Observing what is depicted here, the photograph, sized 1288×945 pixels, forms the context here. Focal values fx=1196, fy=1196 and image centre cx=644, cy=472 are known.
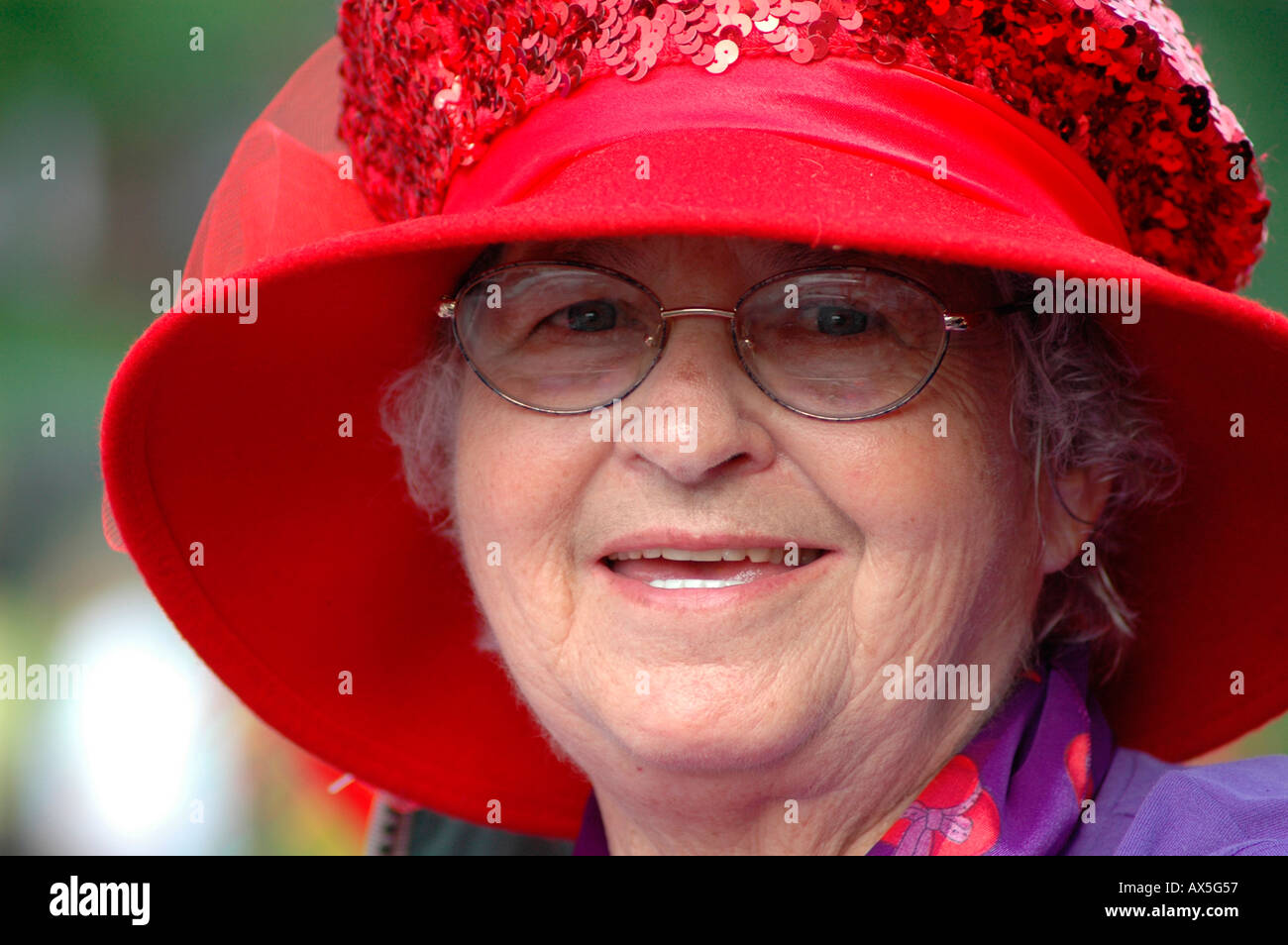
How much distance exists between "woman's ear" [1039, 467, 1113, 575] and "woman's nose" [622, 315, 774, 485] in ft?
1.62

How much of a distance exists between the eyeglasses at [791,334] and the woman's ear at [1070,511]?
355mm

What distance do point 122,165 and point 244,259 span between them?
3.58 metres

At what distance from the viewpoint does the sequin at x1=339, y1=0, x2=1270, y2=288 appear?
1423 mm

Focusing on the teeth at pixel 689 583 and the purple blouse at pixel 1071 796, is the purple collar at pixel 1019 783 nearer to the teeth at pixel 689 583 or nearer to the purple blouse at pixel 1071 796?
the purple blouse at pixel 1071 796

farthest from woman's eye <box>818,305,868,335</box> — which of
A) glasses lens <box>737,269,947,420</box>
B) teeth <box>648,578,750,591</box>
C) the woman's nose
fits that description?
teeth <box>648,578,750,591</box>

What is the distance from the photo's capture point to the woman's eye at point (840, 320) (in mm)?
1501

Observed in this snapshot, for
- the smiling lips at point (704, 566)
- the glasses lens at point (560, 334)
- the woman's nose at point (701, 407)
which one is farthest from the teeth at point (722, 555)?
the glasses lens at point (560, 334)

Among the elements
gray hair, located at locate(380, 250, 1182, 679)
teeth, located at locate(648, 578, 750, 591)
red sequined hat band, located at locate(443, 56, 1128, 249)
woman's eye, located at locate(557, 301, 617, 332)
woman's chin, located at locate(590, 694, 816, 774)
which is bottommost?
woman's chin, located at locate(590, 694, 816, 774)

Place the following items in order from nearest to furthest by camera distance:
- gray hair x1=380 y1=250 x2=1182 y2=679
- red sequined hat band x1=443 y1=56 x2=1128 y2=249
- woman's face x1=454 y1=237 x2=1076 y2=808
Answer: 1. red sequined hat band x1=443 y1=56 x2=1128 y2=249
2. woman's face x1=454 y1=237 x2=1076 y2=808
3. gray hair x1=380 y1=250 x2=1182 y2=679

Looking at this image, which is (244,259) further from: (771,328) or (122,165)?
(122,165)

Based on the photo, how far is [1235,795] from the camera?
1.43 meters

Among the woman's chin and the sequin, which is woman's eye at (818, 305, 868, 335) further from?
the woman's chin

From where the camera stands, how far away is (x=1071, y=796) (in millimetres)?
1548

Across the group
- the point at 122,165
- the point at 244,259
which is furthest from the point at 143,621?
the point at 244,259
